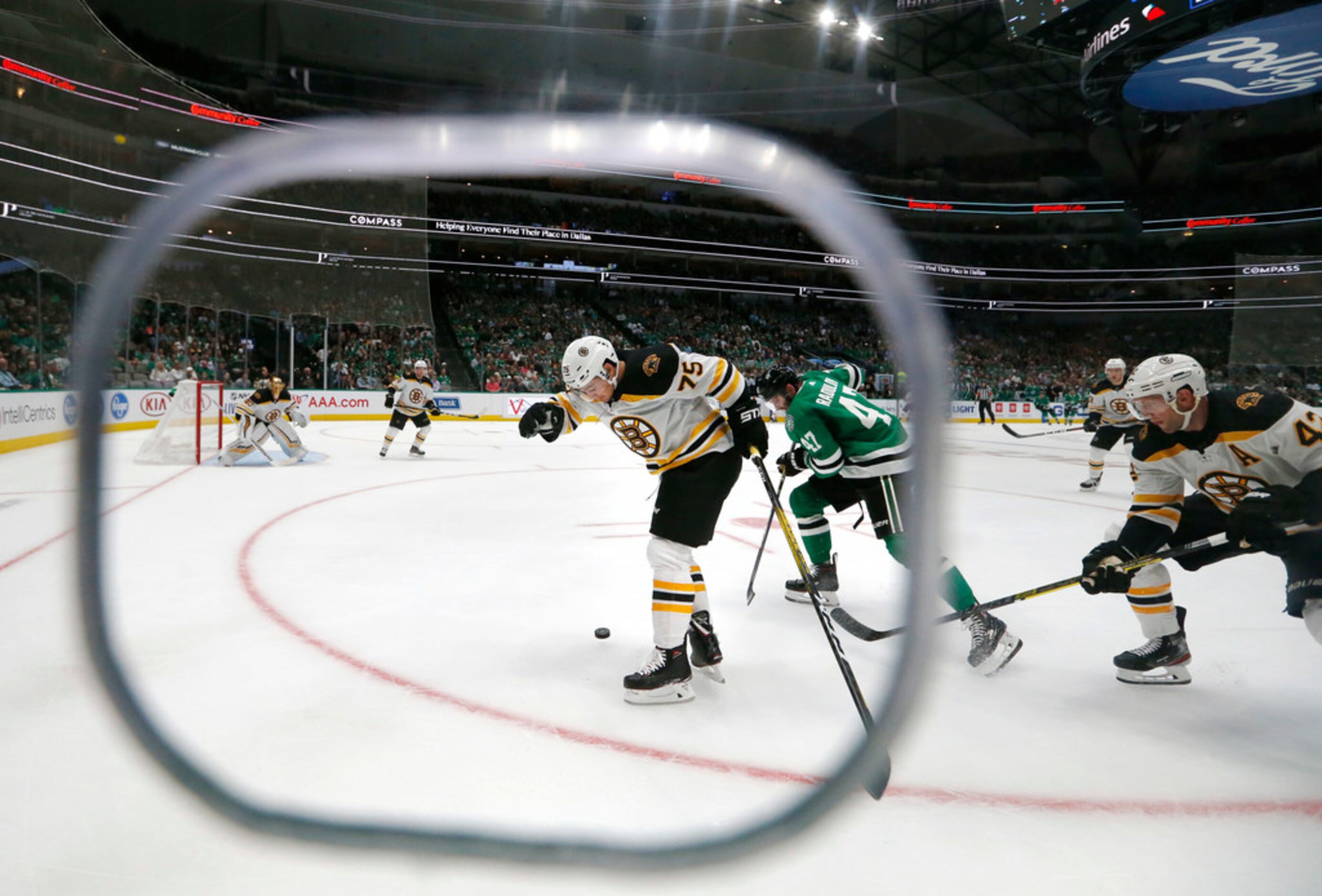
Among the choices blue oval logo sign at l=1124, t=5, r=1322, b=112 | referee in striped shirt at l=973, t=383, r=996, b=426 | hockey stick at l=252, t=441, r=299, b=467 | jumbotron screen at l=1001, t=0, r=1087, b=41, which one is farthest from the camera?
referee in striped shirt at l=973, t=383, r=996, b=426

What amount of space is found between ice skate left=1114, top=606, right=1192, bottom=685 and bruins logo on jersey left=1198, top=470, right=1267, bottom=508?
1.41ft

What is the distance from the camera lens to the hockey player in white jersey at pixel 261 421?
8492 millimetres

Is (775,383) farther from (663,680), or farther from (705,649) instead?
(663,680)

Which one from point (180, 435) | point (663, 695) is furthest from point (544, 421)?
point (180, 435)

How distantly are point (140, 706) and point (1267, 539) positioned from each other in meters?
2.99

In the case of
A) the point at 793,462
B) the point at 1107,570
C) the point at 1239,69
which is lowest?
the point at 1107,570

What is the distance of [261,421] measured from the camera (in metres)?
8.57

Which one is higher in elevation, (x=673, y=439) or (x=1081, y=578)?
(x=673, y=439)

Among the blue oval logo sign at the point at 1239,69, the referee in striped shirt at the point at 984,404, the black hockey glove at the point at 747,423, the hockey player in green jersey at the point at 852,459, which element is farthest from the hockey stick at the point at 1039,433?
the black hockey glove at the point at 747,423

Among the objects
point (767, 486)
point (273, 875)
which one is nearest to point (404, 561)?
point (767, 486)

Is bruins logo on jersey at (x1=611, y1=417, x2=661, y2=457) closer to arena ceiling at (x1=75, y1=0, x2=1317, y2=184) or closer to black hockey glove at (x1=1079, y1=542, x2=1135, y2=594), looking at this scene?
black hockey glove at (x1=1079, y1=542, x2=1135, y2=594)

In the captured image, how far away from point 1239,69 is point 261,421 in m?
18.9

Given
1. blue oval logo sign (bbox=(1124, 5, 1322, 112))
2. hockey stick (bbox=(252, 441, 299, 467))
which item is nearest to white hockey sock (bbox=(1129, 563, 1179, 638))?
hockey stick (bbox=(252, 441, 299, 467))

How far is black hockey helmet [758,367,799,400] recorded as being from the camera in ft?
11.6
